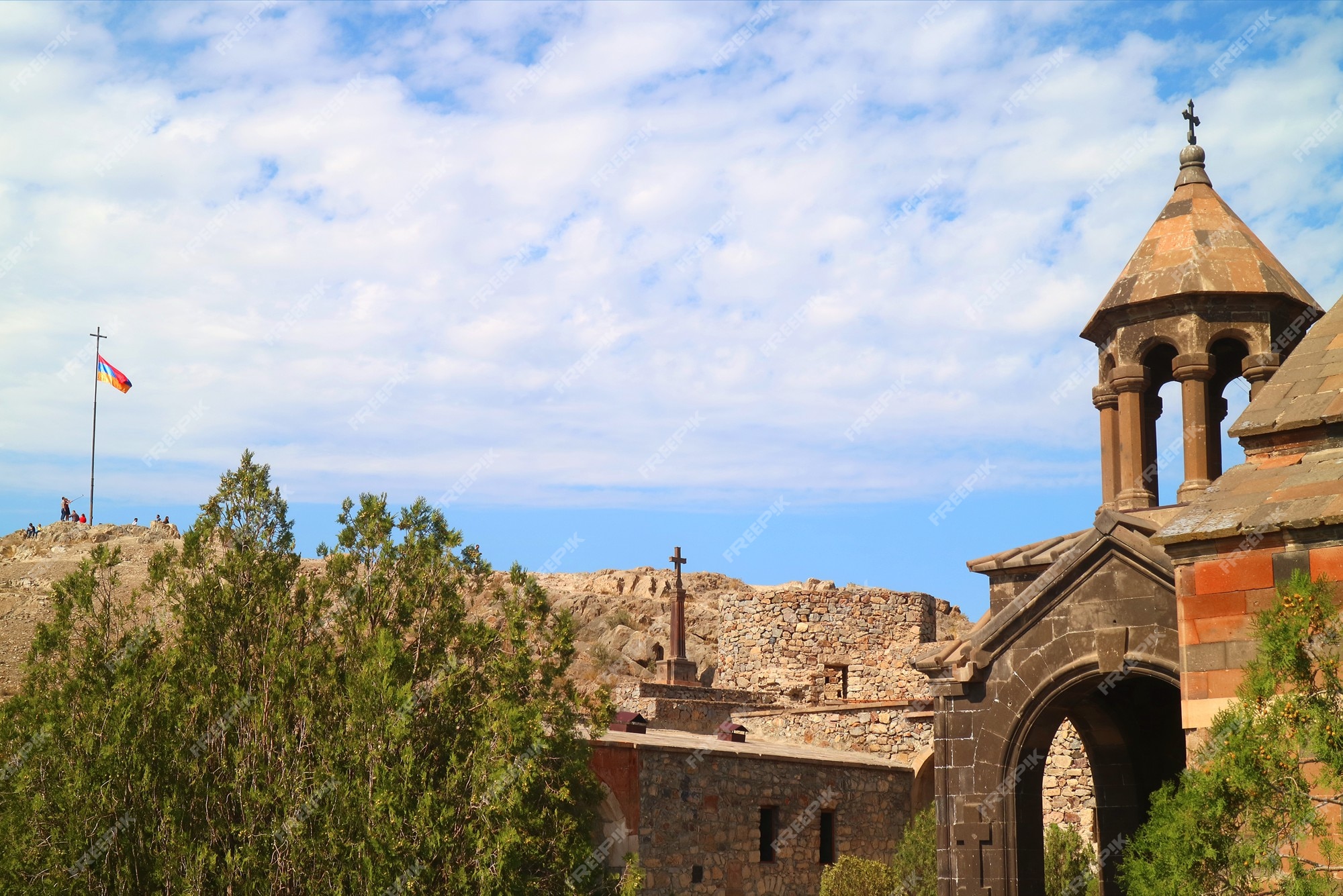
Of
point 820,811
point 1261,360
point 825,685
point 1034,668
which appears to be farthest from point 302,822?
point 825,685

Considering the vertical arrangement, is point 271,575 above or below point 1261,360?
below

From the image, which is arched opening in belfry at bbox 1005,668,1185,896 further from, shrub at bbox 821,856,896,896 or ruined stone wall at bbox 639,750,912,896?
shrub at bbox 821,856,896,896

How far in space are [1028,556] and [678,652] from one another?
17.3m

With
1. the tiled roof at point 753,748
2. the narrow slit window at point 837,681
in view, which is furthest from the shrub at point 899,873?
the narrow slit window at point 837,681

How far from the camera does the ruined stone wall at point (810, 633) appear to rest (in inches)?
1241

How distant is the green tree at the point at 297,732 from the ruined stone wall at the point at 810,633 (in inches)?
797

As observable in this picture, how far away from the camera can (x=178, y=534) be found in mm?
45219

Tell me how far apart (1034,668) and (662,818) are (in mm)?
6955

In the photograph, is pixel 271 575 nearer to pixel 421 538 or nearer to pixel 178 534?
pixel 421 538

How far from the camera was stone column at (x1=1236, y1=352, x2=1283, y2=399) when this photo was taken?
11508mm

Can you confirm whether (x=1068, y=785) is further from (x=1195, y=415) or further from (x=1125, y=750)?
(x=1195, y=415)

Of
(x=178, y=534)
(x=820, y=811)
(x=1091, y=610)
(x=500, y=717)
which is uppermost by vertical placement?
(x=178, y=534)

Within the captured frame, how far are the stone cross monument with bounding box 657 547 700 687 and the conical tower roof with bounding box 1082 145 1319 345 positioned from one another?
16.8 metres

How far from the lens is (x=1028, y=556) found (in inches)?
482
